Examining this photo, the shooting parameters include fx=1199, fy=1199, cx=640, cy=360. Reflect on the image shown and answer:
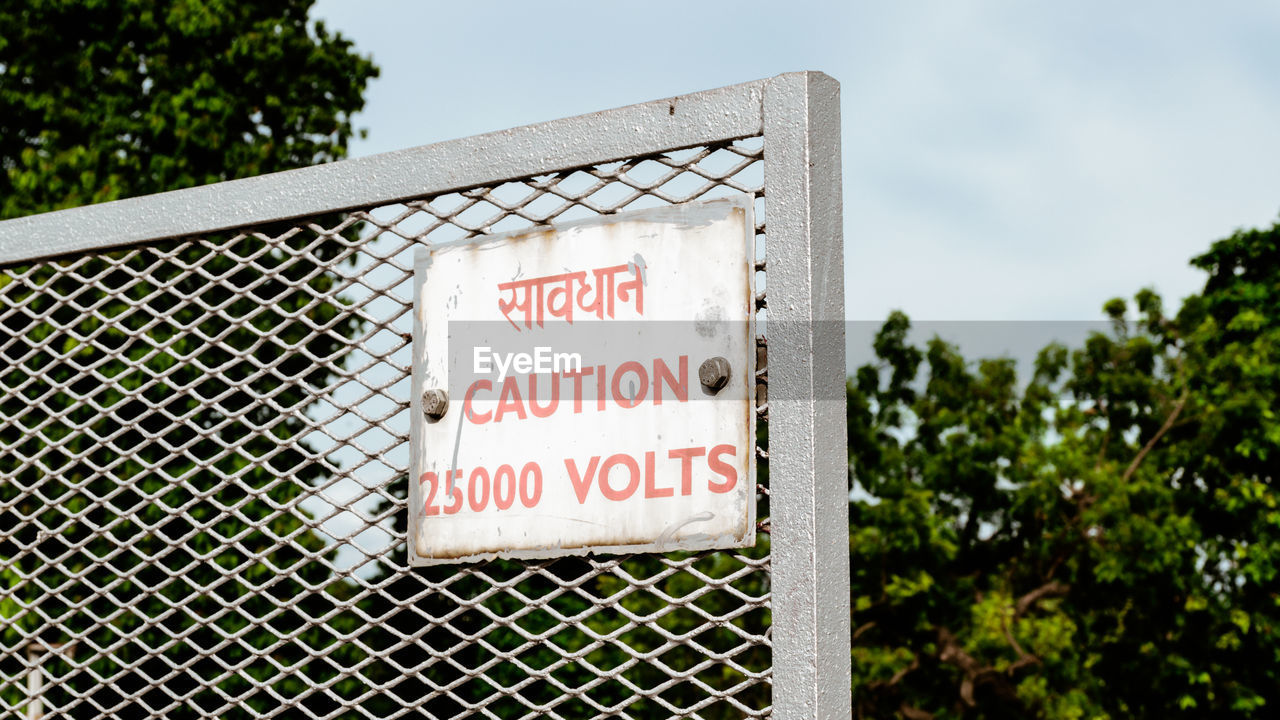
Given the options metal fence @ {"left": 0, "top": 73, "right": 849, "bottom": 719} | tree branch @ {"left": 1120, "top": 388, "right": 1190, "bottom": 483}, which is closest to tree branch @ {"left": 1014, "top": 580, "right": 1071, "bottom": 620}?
tree branch @ {"left": 1120, "top": 388, "right": 1190, "bottom": 483}

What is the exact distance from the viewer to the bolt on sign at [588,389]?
2.17 metres

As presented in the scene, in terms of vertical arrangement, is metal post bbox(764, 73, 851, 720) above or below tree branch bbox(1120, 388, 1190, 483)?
above

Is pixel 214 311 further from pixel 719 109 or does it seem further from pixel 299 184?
pixel 719 109

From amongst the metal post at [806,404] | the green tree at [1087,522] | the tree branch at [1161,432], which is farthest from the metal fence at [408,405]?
the tree branch at [1161,432]

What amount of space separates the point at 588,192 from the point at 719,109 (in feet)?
1.06

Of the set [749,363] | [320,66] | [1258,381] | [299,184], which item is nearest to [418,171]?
[299,184]

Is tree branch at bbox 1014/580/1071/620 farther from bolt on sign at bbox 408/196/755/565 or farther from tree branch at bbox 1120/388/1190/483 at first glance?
bolt on sign at bbox 408/196/755/565

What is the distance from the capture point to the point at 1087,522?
49.9 ft

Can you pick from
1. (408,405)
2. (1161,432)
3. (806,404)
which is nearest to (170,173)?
(408,405)

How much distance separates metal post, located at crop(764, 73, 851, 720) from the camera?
2092mm

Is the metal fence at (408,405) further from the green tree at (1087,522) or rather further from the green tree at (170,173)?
the green tree at (1087,522)
